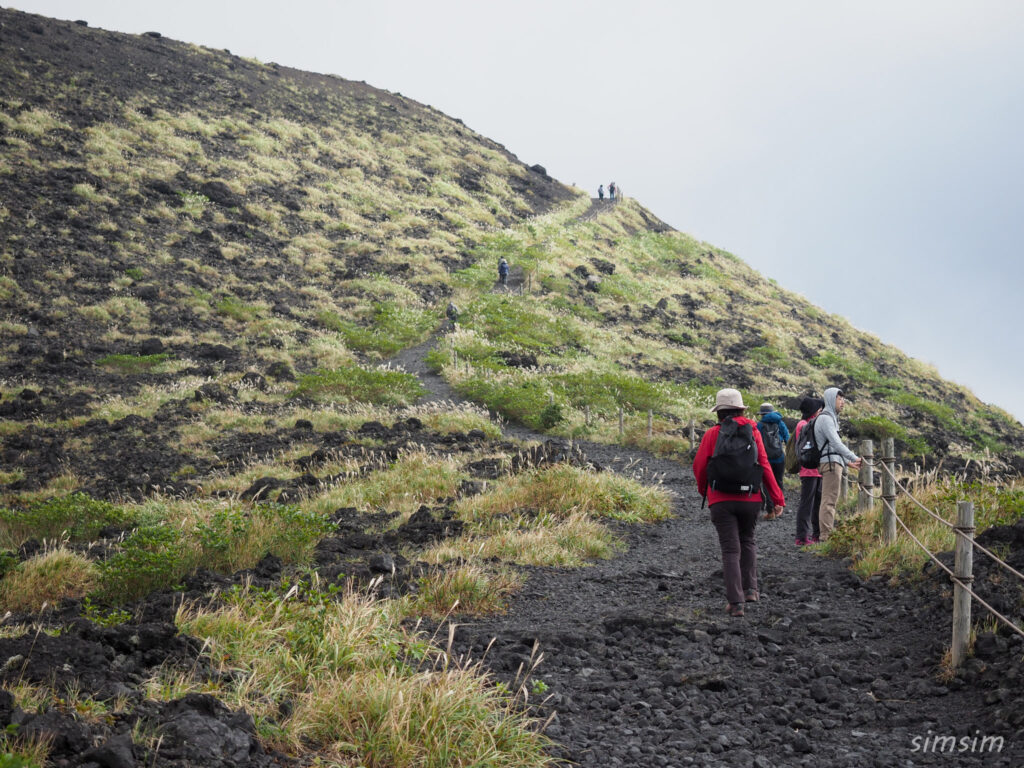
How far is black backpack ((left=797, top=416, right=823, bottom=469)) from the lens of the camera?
955cm

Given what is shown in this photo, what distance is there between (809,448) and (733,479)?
3.68 metres

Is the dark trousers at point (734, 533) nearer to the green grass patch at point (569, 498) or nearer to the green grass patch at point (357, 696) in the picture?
the green grass patch at point (357, 696)

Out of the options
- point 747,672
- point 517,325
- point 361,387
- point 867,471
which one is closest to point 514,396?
point 361,387

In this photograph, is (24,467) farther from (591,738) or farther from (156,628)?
(591,738)

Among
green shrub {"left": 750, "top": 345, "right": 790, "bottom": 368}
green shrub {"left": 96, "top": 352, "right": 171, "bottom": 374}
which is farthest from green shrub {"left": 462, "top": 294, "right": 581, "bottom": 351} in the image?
green shrub {"left": 96, "top": 352, "right": 171, "bottom": 374}

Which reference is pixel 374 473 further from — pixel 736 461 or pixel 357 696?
pixel 357 696

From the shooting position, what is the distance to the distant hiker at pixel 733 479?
644 centimetres

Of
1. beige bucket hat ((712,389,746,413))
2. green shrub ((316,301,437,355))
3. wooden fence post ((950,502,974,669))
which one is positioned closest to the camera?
wooden fence post ((950,502,974,669))

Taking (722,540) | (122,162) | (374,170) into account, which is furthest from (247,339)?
(374,170)

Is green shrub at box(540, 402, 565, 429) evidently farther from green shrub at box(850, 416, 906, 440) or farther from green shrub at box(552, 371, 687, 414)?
Result: green shrub at box(850, 416, 906, 440)

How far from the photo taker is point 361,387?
2256 centimetres

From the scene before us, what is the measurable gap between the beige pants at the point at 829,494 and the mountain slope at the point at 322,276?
109 inches

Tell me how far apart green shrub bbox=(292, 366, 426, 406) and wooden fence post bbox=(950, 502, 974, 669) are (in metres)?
17.5

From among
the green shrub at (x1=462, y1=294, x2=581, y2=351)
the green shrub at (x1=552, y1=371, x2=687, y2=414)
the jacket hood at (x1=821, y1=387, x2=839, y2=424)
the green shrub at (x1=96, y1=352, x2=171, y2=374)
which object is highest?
the green shrub at (x1=462, y1=294, x2=581, y2=351)
